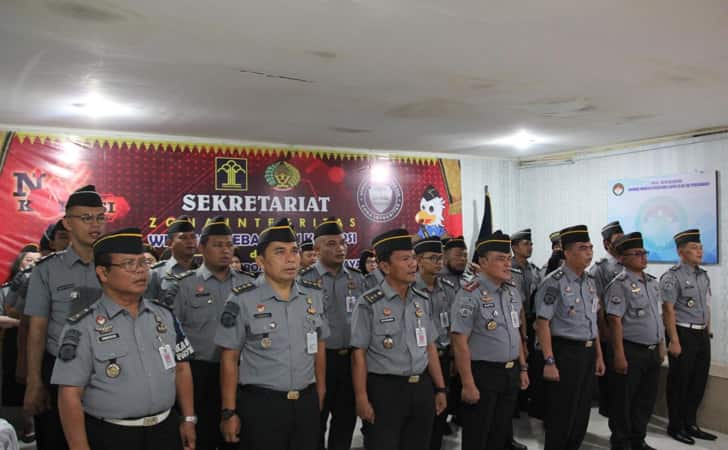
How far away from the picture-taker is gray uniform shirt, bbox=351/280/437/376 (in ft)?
10.6

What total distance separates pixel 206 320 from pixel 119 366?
1.30 metres

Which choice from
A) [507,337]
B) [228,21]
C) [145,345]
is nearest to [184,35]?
[228,21]

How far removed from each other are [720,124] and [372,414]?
5.41 metres

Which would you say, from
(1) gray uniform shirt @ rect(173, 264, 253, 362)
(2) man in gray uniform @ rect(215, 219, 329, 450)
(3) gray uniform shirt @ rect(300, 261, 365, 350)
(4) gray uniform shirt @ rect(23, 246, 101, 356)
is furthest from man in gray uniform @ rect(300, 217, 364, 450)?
(4) gray uniform shirt @ rect(23, 246, 101, 356)

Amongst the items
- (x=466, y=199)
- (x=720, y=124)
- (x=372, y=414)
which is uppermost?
(x=720, y=124)

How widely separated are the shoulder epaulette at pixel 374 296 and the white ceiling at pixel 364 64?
1475 millimetres

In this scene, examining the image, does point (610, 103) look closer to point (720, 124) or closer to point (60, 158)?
point (720, 124)

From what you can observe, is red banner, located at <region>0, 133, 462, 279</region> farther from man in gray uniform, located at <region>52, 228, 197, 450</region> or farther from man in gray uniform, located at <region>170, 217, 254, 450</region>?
man in gray uniform, located at <region>52, 228, 197, 450</region>

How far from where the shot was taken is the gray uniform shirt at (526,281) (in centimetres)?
554

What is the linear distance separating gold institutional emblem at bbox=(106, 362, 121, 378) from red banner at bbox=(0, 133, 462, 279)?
4.32 m

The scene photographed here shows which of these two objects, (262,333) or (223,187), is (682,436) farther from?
(223,187)

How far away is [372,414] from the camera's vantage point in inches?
124

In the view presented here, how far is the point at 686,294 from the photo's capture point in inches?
196

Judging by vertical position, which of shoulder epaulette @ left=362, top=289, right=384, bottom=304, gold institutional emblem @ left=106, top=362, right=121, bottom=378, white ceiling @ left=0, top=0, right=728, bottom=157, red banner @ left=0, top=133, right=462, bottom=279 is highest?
white ceiling @ left=0, top=0, right=728, bottom=157
